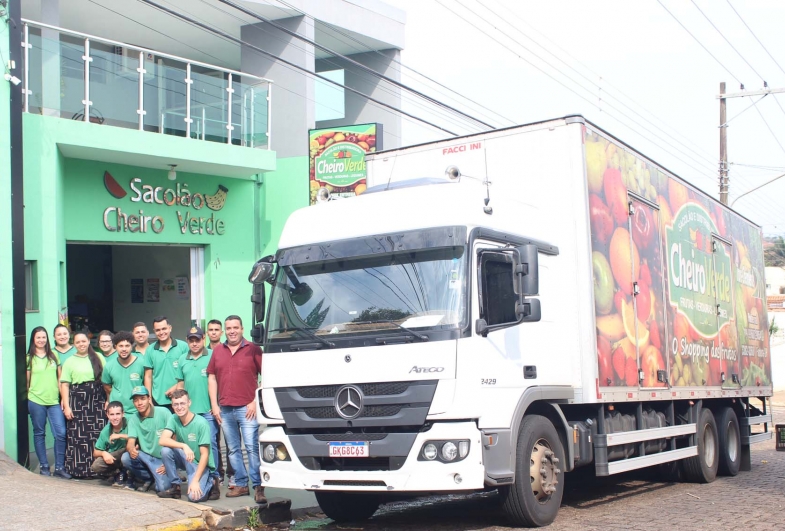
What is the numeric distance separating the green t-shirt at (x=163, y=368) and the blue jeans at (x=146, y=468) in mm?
880

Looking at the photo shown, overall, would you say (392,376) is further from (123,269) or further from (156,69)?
(123,269)

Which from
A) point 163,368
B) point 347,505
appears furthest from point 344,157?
point 347,505

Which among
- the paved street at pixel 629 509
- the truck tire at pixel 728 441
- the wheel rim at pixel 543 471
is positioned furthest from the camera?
the truck tire at pixel 728 441

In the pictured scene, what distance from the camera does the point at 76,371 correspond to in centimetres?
1070

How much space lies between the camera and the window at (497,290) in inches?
288

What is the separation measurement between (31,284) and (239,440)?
4.58 m

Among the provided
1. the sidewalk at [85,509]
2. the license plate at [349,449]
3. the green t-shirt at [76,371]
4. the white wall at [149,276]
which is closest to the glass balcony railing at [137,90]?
the white wall at [149,276]

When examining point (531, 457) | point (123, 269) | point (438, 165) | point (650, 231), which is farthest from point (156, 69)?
point (531, 457)

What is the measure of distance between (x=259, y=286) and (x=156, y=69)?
24.8 feet

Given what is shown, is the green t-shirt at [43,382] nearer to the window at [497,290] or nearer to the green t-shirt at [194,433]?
the green t-shirt at [194,433]

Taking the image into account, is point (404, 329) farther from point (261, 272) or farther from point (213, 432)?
point (213, 432)

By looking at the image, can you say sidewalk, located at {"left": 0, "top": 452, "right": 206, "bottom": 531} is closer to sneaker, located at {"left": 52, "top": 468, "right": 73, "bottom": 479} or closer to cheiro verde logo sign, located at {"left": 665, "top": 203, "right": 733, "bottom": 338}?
sneaker, located at {"left": 52, "top": 468, "right": 73, "bottom": 479}

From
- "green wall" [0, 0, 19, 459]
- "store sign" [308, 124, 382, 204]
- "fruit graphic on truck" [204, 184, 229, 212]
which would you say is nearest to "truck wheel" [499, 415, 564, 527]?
"green wall" [0, 0, 19, 459]

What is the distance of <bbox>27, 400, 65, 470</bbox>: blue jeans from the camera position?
10.6 metres
